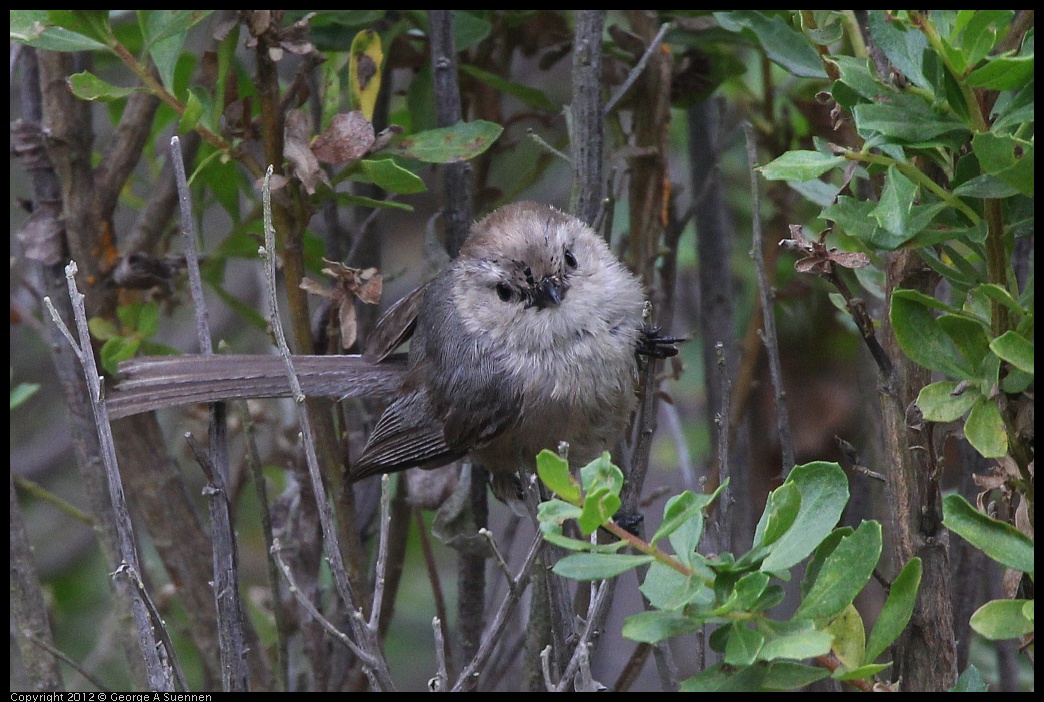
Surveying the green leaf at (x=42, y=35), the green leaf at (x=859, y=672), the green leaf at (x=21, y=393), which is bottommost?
the green leaf at (x=859, y=672)

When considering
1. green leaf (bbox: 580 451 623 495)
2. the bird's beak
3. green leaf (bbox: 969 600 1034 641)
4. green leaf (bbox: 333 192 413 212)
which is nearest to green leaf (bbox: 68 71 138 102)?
green leaf (bbox: 333 192 413 212)

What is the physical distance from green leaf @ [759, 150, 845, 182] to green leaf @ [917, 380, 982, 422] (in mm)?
345

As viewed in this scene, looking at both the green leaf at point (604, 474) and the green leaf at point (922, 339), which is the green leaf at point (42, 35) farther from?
the green leaf at point (922, 339)

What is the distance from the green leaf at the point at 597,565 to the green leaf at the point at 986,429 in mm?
480

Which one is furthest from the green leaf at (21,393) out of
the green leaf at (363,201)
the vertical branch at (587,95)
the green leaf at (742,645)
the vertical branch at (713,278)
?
the green leaf at (742,645)

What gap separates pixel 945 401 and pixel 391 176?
4.02 feet

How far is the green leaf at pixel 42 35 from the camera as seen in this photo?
202 centimetres

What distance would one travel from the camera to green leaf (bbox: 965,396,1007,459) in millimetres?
1318

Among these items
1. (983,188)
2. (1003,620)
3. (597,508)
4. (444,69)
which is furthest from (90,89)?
(1003,620)

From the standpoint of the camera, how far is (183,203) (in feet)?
5.95

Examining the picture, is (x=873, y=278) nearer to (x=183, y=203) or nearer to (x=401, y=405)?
(x=401, y=405)

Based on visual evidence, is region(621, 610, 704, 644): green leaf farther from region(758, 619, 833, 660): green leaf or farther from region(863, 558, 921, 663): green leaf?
region(863, 558, 921, 663): green leaf

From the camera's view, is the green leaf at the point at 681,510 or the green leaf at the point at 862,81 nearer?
the green leaf at the point at 681,510

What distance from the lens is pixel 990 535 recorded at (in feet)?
4.15
